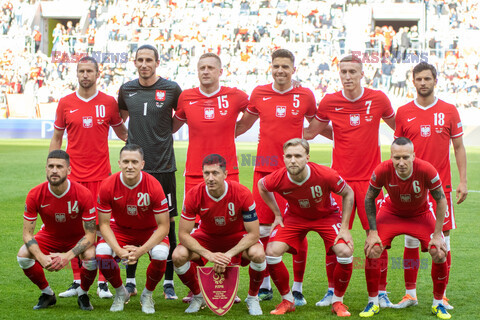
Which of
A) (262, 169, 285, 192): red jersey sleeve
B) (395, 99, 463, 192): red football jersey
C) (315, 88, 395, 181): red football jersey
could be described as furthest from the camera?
(315, 88, 395, 181): red football jersey

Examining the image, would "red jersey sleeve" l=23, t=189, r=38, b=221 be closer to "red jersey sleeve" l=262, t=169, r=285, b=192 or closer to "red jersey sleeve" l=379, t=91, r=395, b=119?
"red jersey sleeve" l=262, t=169, r=285, b=192

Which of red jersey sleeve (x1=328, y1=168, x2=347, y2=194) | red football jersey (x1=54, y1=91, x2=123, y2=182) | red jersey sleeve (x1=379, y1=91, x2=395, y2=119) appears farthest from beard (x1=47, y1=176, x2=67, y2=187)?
red jersey sleeve (x1=379, y1=91, x2=395, y2=119)

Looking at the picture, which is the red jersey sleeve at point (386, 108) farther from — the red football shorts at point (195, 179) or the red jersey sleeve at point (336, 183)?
the red football shorts at point (195, 179)

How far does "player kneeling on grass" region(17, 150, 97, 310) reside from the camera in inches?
212

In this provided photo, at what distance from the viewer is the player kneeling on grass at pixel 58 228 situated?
17.7 feet

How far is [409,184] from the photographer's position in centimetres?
544

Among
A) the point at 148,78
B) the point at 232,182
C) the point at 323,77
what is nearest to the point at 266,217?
the point at 232,182

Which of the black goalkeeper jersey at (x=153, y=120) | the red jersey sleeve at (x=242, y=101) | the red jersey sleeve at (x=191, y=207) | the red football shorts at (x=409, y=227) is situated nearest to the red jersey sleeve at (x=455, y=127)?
the red football shorts at (x=409, y=227)

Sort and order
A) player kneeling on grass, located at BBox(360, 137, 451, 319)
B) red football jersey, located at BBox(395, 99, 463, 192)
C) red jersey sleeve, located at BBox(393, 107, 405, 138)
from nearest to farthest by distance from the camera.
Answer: player kneeling on grass, located at BBox(360, 137, 451, 319), red football jersey, located at BBox(395, 99, 463, 192), red jersey sleeve, located at BBox(393, 107, 405, 138)

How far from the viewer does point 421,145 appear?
5.80 m

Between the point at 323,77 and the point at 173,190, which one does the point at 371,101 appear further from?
the point at 323,77

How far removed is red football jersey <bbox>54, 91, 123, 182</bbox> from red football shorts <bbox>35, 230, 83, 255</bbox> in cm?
68

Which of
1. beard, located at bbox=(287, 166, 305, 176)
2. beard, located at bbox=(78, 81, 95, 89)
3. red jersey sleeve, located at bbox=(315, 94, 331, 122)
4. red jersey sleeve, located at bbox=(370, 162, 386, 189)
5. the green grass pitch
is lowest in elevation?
the green grass pitch

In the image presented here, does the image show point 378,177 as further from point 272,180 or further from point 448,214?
point 272,180
